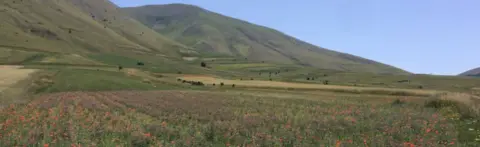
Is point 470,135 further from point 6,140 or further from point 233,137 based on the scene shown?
point 6,140

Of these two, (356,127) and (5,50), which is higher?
(5,50)

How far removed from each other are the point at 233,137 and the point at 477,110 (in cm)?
2468

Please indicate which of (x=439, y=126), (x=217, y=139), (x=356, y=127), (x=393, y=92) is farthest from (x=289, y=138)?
(x=393, y=92)

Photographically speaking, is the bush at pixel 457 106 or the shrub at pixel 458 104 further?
the shrub at pixel 458 104

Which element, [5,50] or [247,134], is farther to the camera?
[5,50]

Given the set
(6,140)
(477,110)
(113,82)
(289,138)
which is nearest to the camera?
(6,140)

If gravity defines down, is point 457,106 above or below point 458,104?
below

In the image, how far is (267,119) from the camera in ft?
78.3

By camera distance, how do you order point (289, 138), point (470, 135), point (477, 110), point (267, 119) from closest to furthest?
point (289, 138)
point (470, 135)
point (267, 119)
point (477, 110)

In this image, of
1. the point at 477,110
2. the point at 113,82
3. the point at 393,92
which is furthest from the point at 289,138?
the point at 393,92

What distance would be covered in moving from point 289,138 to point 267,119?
7.43 meters

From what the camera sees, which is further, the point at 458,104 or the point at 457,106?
the point at 458,104

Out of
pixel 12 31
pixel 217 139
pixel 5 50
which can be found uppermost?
pixel 12 31

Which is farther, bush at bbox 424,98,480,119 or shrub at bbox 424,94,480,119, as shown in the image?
shrub at bbox 424,94,480,119
